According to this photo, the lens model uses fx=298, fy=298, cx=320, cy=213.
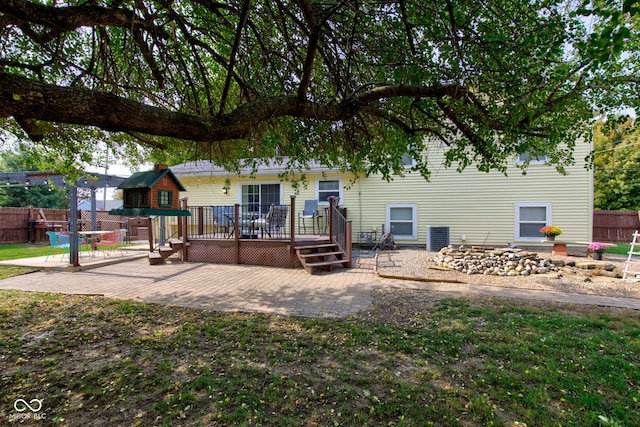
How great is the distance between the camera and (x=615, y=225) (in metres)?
15.9

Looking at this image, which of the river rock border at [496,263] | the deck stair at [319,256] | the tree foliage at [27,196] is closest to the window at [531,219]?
the river rock border at [496,263]

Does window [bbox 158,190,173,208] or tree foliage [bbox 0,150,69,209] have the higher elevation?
tree foliage [bbox 0,150,69,209]

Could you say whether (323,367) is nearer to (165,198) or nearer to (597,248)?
(165,198)

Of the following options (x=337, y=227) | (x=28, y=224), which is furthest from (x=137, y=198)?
(x=28, y=224)

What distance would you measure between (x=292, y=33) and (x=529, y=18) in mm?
3547

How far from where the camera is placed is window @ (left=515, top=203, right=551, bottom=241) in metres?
11.1

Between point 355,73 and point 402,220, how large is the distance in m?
8.14

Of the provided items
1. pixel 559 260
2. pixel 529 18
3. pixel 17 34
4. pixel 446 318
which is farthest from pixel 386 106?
pixel 559 260

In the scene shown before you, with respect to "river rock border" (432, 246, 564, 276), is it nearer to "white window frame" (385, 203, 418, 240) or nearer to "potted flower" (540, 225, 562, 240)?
"potted flower" (540, 225, 562, 240)

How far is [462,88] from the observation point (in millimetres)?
3900

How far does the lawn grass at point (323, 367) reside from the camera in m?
2.26

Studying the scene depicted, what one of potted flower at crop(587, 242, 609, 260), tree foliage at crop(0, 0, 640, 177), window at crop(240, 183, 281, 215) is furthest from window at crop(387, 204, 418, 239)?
tree foliage at crop(0, 0, 640, 177)

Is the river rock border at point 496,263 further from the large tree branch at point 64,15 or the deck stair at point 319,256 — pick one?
the large tree branch at point 64,15

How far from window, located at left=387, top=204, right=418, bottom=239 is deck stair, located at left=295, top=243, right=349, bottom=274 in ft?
14.0
